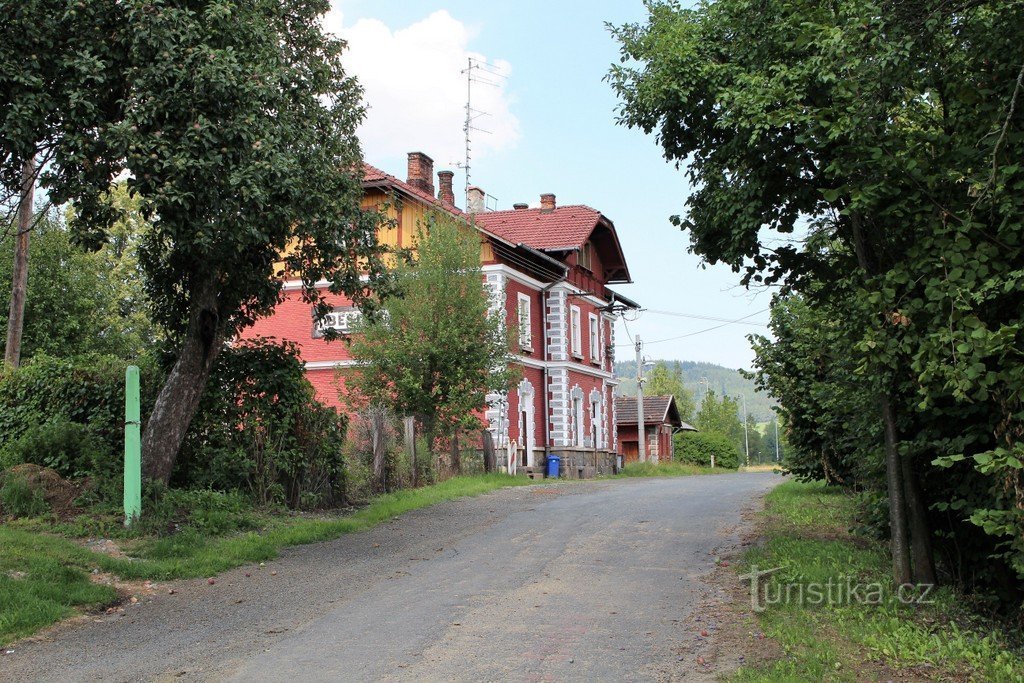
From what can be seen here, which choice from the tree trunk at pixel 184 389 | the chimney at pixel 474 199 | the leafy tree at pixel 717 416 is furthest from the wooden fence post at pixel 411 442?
the leafy tree at pixel 717 416

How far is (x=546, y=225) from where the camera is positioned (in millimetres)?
38594

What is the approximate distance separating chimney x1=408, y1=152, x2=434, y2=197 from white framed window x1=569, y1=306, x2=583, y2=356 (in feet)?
25.7

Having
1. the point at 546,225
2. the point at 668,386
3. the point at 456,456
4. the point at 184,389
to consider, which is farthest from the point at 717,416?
the point at 184,389

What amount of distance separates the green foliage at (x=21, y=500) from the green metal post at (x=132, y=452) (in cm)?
111

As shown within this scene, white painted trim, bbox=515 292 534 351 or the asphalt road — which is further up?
white painted trim, bbox=515 292 534 351

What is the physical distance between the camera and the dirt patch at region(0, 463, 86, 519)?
12117mm

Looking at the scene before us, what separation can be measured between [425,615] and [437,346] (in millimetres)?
15382

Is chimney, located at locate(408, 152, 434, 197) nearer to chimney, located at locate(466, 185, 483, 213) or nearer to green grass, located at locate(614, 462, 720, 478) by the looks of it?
chimney, located at locate(466, 185, 483, 213)

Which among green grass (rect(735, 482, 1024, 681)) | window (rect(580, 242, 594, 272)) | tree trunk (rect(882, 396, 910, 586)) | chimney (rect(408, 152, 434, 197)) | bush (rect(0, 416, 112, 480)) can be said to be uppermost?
chimney (rect(408, 152, 434, 197))

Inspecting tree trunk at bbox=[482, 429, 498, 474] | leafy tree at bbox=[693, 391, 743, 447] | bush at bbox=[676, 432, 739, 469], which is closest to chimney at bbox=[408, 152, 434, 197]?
tree trunk at bbox=[482, 429, 498, 474]

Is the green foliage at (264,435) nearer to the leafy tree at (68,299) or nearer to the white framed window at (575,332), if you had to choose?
the leafy tree at (68,299)

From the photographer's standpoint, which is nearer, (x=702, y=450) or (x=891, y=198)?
(x=891, y=198)

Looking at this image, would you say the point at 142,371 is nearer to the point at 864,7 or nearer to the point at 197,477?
the point at 197,477

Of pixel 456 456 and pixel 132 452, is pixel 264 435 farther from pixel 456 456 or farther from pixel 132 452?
pixel 456 456
